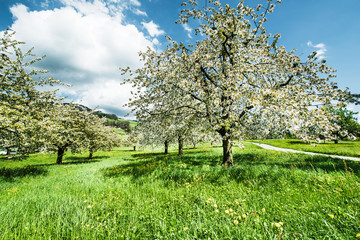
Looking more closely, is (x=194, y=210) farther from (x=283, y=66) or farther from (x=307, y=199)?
(x=283, y=66)

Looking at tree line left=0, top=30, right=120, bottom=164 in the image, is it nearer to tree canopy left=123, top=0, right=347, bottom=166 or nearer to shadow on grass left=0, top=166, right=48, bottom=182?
shadow on grass left=0, top=166, right=48, bottom=182

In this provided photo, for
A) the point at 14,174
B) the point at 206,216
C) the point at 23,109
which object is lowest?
the point at 14,174

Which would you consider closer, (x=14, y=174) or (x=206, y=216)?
(x=206, y=216)

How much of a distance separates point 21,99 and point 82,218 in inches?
456

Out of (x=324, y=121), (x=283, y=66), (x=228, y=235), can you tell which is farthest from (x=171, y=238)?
(x=283, y=66)

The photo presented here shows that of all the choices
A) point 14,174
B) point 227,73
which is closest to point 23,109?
point 14,174

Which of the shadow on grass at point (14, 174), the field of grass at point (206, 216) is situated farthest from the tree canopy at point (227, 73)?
the shadow on grass at point (14, 174)

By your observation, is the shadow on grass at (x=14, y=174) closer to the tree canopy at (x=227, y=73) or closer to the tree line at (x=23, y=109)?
the tree line at (x=23, y=109)

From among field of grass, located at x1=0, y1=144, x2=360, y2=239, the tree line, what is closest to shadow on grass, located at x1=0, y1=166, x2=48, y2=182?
the tree line

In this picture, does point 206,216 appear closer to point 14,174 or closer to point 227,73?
point 227,73

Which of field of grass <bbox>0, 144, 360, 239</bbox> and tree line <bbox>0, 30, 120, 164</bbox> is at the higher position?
tree line <bbox>0, 30, 120, 164</bbox>

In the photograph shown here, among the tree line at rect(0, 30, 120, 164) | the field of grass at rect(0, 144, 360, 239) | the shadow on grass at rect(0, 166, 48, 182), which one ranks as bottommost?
the shadow on grass at rect(0, 166, 48, 182)

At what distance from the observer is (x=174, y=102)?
398 inches

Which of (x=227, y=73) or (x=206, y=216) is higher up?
(x=227, y=73)
